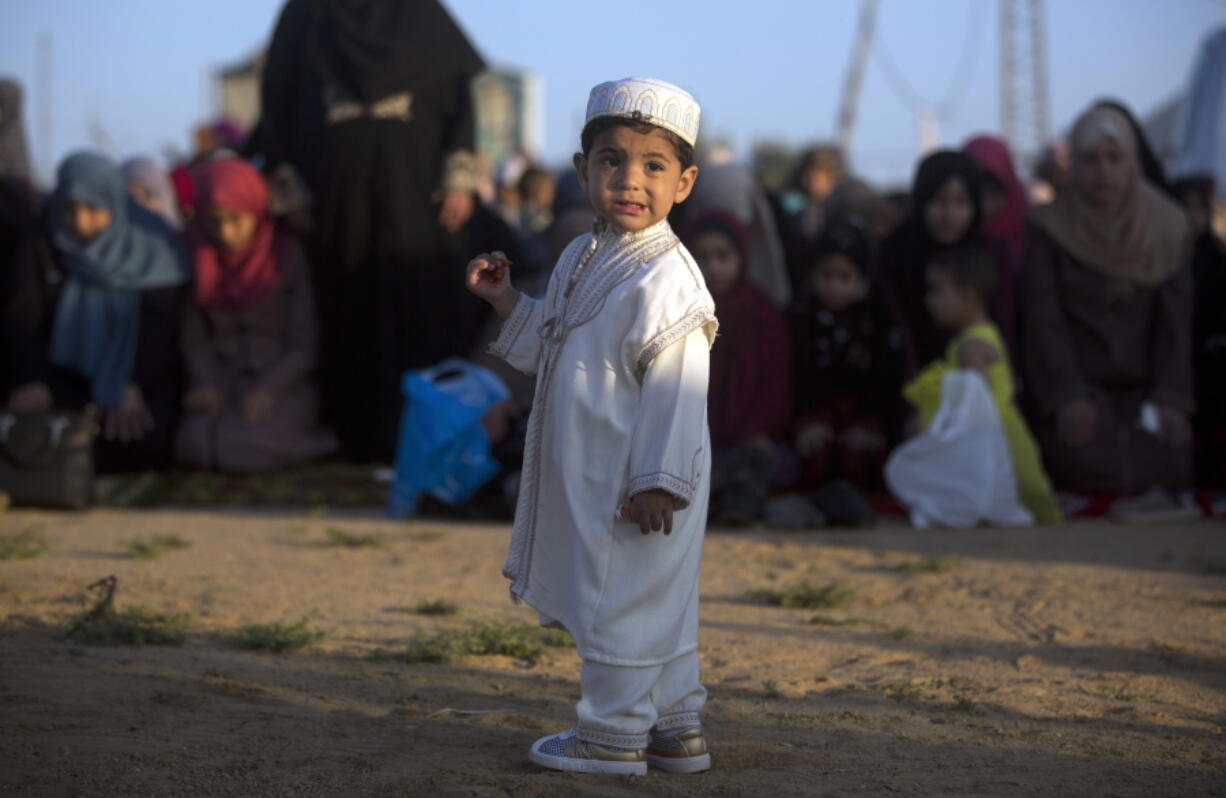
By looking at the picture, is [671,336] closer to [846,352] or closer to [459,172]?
[846,352]

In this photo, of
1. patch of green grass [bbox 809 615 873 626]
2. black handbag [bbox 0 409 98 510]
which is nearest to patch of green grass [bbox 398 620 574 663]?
patch of green grass [bbox 809 615 873 626]

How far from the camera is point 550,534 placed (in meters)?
3.17

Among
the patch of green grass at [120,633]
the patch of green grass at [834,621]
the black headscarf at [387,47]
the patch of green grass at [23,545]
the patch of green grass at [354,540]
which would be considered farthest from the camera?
the black headscarf at [387,47]

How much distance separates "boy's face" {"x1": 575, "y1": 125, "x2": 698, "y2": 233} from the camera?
10.2 feet

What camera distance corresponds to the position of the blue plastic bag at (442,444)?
6.82 meters

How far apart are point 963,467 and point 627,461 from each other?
13.6ft

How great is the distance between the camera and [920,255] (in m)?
7.81

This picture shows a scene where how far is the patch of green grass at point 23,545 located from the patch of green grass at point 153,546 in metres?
0.34

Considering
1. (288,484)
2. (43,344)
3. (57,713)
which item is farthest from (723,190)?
(57,713)

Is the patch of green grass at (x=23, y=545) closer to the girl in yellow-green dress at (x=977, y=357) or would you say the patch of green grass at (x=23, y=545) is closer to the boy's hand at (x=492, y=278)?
the boy's hand at (x=492, y=278)

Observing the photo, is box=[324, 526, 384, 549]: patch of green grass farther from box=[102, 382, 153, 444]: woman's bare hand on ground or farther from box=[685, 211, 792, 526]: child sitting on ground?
box=[102, 382, 153, 444]: woman's bare hand on ground

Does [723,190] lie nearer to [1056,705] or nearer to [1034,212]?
[1034,212]

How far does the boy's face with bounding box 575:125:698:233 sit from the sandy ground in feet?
4.17

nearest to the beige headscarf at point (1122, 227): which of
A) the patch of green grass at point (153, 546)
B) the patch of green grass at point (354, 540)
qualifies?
the patch of green grass at point (354, 540)
